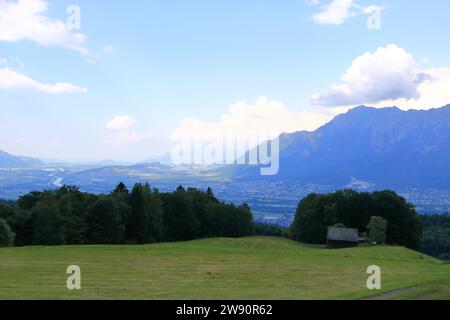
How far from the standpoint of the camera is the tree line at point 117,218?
242 feet

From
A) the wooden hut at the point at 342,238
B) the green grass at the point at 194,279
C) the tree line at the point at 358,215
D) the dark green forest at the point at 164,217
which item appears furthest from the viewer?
the tree line at the point at 358,215

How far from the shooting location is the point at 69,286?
76.9 ft

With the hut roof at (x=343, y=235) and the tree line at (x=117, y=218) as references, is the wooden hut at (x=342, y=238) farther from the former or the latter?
the tree line at (x=117, y=218)

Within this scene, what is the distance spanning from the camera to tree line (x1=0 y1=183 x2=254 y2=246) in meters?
73.8

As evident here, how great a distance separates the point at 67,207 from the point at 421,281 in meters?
60.9

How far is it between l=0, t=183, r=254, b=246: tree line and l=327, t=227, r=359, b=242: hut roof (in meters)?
27.9

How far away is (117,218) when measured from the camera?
3098 inches

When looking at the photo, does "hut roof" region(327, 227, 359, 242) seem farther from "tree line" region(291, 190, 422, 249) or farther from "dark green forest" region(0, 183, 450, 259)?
"tree line" region(291, 190, 422, 249)

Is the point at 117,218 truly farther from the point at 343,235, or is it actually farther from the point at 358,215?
the point at 358,215

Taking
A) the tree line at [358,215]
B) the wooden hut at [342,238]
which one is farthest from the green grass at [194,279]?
the tree line at [358,215]

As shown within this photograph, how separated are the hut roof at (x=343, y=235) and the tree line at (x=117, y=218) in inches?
1100

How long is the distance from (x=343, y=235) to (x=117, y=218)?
3642 cm
